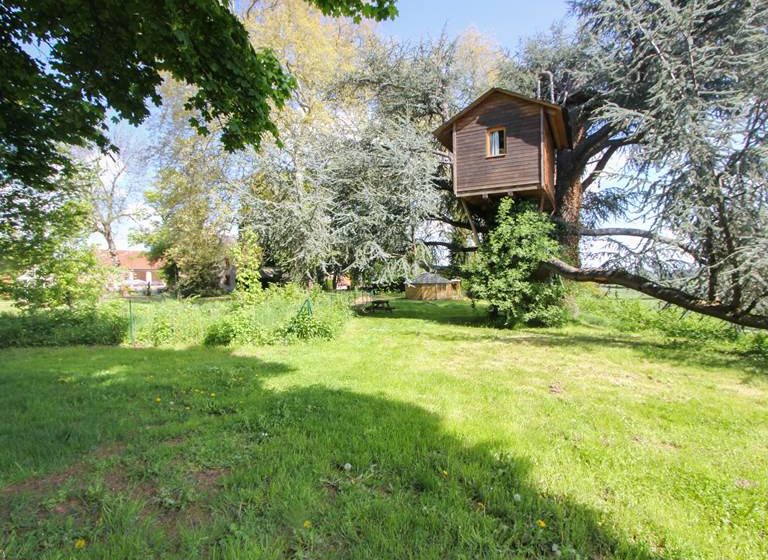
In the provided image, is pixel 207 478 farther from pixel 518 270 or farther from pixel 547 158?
pixel 547 158

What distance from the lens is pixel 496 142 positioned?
40.8 ft

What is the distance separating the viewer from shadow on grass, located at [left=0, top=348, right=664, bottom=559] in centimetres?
229

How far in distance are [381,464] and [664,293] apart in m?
9.20

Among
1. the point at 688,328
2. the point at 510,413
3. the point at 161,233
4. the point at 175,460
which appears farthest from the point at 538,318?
the point at 161,233

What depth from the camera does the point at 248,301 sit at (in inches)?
409

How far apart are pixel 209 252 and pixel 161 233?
5810 millimetres

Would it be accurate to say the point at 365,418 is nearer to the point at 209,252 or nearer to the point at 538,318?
the point at 538,318

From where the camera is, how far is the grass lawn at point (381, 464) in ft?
7.68

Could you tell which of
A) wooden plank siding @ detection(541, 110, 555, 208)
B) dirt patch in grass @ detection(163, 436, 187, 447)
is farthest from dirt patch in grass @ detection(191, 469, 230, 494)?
wooden plank siding @ detection(541, 110, 555, 208)

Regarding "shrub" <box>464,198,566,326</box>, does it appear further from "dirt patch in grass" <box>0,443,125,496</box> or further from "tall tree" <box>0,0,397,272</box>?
"dirt patch in grass" <box>0,443,125,496</box>

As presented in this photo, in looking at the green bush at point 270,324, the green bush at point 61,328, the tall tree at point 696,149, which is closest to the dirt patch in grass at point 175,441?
the green bush at point 270,324

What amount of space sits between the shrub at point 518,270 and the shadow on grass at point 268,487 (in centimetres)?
850

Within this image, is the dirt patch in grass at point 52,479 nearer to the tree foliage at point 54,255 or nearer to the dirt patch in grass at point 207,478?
the dirt patch in grass at point 207,478

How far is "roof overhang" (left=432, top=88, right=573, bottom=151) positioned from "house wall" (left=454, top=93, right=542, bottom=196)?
153mm
